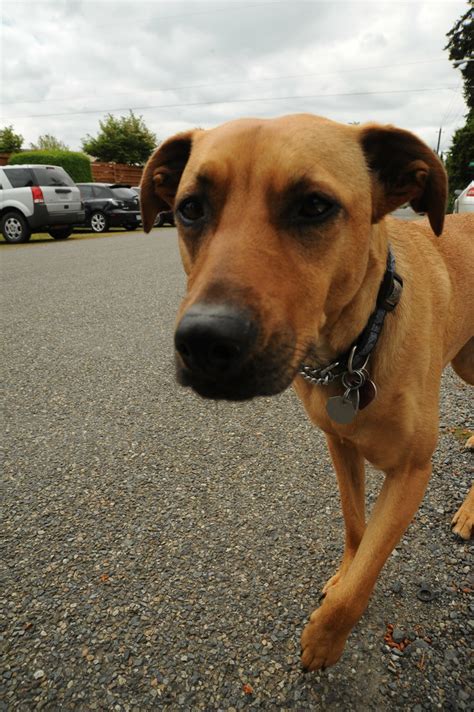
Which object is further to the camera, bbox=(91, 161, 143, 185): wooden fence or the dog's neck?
bbox=(91, 161, 143, 185): wooden fence

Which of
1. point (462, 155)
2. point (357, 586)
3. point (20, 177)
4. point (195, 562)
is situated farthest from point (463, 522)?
point (462, 155)

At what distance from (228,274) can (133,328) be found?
429 cm

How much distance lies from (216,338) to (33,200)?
1404cm

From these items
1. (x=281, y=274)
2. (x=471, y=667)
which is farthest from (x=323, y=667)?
(x=281, y=274)

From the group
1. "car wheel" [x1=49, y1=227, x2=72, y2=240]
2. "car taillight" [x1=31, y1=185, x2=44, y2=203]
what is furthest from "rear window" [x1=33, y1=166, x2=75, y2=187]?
"car wheel" [x1=49, y1=227, x2=72, y2=240]

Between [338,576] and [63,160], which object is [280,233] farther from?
[63,160]

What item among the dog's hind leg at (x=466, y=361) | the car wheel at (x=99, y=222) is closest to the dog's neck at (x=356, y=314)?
the dog's hind leg at (x=466, y=361)

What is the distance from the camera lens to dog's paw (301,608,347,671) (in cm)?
160

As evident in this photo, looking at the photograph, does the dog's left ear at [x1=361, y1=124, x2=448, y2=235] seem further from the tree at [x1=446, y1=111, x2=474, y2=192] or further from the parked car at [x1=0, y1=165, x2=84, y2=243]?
the tree at [x1=446, y1=111, x2=474, y2=192]

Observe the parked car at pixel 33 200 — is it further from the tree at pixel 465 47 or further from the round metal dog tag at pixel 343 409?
the tree at pixel 465 47

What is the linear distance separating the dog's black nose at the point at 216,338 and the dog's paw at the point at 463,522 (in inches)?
61.3

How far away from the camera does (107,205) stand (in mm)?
18391

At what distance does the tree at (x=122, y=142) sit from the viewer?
4659 cm

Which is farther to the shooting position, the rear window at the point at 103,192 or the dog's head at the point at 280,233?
the rear window at the point at 103,192
